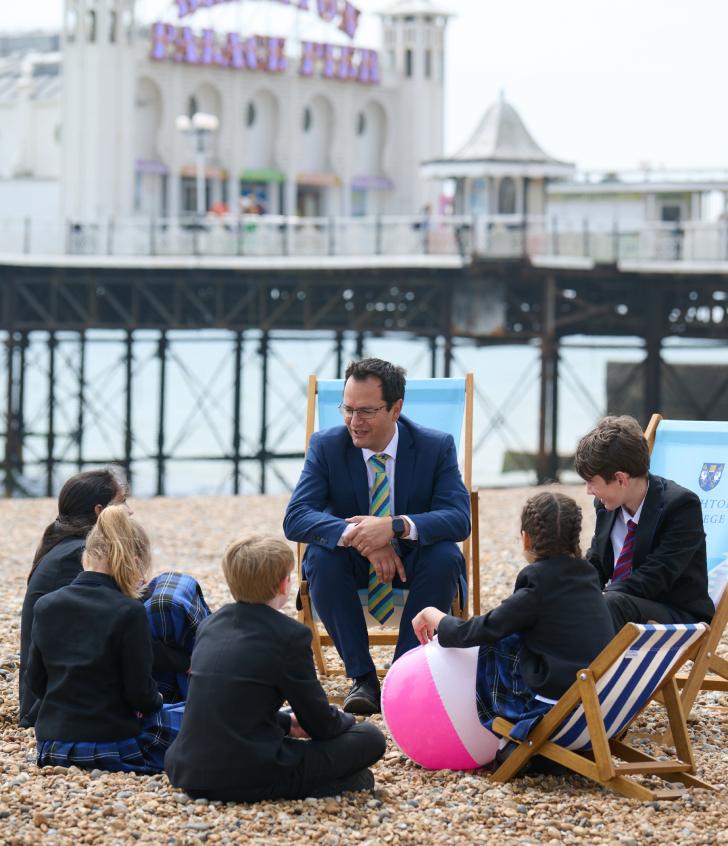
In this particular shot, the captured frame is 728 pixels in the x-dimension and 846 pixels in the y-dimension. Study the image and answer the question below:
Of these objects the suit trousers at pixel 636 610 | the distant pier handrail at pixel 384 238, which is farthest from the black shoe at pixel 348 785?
the distant pier handrail at pixel 384 238

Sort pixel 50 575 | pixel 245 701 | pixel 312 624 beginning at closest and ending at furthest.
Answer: pixel 245 701 → pixel 50 575 → pixel 312 624

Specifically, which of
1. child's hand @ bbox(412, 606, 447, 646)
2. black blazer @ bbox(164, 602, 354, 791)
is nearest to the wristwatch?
child's hand @ bbox(412, 606, 447, 646)

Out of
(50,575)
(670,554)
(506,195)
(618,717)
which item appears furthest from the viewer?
(506,195)

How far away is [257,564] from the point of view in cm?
439

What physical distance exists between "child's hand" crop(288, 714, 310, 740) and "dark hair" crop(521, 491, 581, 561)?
84cm

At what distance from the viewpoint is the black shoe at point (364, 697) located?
18.0 feet

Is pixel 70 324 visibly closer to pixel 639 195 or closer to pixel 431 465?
pixel 639 195

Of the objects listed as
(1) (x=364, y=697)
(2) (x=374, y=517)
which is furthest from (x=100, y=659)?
(2) (x=374, y=517)

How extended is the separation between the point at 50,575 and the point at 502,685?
1.48m

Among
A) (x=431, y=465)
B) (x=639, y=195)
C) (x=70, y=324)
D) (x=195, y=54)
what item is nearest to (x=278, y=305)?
(x=70, y=324)

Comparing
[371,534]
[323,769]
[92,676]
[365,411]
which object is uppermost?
[365,411]

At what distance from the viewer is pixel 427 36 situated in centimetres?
3228

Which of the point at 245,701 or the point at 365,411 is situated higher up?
the point at 365,411

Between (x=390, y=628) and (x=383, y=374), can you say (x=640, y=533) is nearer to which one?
Result: (x=383, y=374)
